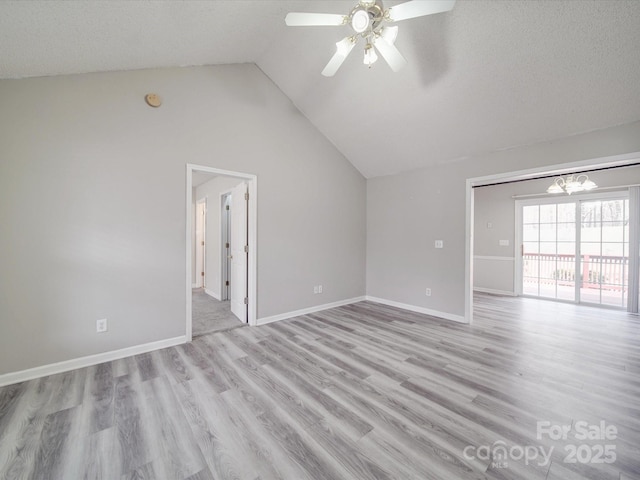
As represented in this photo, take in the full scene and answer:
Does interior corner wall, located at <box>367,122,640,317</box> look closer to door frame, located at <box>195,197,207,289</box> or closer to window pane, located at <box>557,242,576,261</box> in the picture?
window pane, located at <box>557,242,576,261</box>

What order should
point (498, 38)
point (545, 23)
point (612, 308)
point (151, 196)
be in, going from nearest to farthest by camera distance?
point (545, 23) → point (498, 38) → point (151, 196) → point (612, 308)

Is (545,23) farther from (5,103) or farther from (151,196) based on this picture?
(5,103)

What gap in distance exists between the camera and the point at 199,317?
4.06 m

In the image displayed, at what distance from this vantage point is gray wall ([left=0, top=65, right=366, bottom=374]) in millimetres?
2262

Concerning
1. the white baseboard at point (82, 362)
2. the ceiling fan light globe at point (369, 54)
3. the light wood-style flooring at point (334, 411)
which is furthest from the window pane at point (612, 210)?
the white baseboard at point (82, 362)

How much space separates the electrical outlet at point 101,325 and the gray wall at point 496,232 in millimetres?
6979

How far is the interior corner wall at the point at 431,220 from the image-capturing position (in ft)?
10.5

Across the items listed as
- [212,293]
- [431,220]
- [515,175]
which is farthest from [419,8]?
[212,293]

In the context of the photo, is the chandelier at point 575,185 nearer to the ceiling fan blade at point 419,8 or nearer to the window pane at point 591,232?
the window pane at point 591,232

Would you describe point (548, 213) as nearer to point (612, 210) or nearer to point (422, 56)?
point (612, 210)

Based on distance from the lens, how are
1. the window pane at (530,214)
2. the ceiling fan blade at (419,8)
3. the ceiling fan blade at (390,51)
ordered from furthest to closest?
1. the window pane at (530,214)
2. the ceiling fan blade at (390,51)
3. the ceiling fan blade at (419,8)

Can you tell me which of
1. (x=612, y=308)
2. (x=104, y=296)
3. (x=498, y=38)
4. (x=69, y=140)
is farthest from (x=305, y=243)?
(x=612, y=308)

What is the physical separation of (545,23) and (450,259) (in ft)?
9.16

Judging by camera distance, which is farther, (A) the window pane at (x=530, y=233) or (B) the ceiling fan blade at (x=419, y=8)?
(A) the window pane at (x=530, y=233)
